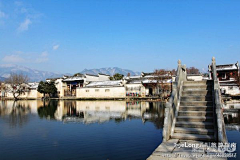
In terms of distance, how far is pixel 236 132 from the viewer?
12445mm

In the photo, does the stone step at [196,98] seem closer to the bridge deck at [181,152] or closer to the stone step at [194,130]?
the stone step at [194,130]

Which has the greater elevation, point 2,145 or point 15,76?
point 15,76

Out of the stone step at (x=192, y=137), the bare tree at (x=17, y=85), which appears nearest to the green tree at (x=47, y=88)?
the bare tree at (x=17, y=85)

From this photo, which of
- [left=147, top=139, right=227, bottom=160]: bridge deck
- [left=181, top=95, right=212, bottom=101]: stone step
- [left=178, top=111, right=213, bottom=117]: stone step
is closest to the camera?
[left=147, top=139, right=227, bottom=160]: bridge deck

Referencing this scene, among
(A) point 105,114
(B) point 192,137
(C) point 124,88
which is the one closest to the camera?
(B) point 192,137

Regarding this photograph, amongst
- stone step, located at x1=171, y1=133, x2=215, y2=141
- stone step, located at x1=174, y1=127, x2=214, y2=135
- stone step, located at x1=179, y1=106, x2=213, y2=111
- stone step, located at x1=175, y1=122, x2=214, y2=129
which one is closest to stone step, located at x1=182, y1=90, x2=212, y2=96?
stone step, located at x1=179, y1=106, x2=213, y2=111

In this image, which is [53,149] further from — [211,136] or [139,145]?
[211,136]

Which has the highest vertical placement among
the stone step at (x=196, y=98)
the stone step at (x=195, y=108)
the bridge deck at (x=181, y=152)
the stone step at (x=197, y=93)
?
the stone step at (x=197, y=93)

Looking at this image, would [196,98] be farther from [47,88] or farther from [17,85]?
[17,85]

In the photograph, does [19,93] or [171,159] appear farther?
[19,93]

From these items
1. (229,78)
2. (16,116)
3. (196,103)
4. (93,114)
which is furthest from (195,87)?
(229,78)

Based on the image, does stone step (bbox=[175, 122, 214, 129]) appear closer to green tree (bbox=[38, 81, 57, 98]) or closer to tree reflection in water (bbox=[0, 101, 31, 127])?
tree reflection in water (bbox=[0, 101, 31, 127])

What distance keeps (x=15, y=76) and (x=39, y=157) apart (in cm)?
7178

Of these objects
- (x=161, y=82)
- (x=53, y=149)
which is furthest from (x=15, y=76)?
(x=53, y=149)
